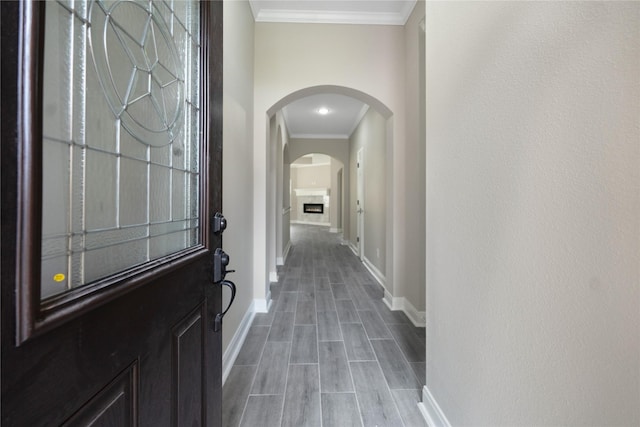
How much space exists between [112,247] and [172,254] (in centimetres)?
16

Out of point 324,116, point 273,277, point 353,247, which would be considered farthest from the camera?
point 353,247

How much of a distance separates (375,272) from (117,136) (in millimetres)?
4061

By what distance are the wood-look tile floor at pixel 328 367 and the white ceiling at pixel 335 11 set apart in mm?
2885

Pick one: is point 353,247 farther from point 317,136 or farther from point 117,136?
point 117,136

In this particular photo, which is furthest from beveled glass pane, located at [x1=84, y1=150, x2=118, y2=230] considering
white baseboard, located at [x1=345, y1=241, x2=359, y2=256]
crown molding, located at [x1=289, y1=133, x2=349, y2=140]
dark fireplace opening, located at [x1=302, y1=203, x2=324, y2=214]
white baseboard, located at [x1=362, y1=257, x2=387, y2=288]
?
dark fireplace opening, located at [x1=302, y1=203, x2=324, y2=214]

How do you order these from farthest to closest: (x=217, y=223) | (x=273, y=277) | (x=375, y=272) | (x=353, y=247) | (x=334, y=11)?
(x=353, y=247)
(x=375, y=272)
(x=273, y=277)
(x=334, y=11)
(x=217, y=223)

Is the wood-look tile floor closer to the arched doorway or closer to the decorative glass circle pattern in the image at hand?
the arched doorway

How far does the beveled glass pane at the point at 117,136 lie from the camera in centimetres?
43

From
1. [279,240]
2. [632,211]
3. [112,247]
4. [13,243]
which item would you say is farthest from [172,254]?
[279,240]

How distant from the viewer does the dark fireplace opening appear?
44.8 feet

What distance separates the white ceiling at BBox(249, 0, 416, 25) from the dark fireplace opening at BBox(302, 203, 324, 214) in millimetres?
10871

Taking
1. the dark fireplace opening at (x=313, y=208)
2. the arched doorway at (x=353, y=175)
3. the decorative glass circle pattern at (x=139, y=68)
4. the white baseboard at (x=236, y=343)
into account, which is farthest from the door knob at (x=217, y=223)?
the dark fireplace opening at (x=313, y=208)

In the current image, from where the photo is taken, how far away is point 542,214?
0.74 meters

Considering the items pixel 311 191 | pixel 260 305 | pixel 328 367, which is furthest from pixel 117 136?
pixel 311 191
